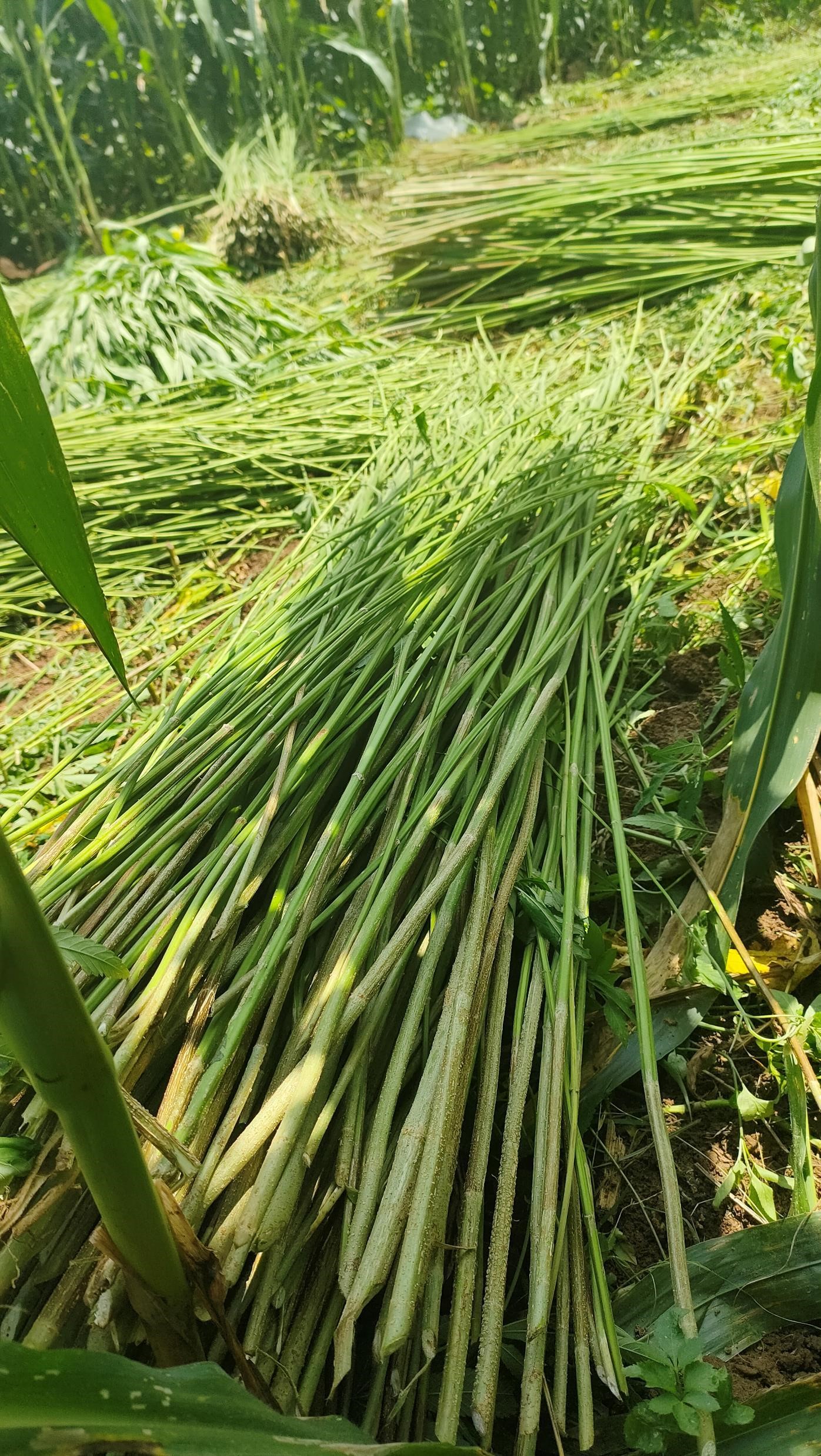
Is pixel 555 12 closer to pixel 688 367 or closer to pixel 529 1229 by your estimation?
pixel 688 367

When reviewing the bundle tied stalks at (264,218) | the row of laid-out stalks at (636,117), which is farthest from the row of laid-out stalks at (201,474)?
the row of laid-out stalks at (636,117)

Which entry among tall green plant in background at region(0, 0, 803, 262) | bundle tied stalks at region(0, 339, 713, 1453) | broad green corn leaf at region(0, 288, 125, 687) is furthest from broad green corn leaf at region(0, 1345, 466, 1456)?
tall green plant in background at region(0, 0, 803, 262)

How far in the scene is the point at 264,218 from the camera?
4.63 m

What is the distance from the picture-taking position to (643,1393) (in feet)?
2.44

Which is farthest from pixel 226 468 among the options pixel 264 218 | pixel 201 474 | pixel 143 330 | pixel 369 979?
pixel 264 218

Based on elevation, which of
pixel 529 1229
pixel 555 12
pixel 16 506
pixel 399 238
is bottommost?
pixel 529 1229

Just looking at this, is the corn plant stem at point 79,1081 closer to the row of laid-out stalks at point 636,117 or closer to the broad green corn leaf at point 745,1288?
the broad green corn leaf at point 745,1288

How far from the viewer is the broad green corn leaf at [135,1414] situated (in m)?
0.48

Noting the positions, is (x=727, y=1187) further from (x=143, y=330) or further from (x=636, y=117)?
(x=636, y=117)

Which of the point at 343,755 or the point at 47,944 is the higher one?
the point at 47,944

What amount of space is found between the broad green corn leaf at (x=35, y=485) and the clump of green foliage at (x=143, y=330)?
2.62 meters

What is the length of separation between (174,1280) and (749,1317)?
1.62 ft

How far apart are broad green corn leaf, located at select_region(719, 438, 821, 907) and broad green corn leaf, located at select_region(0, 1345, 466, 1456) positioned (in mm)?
707

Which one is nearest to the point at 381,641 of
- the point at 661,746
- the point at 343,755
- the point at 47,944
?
the point at 343,755
